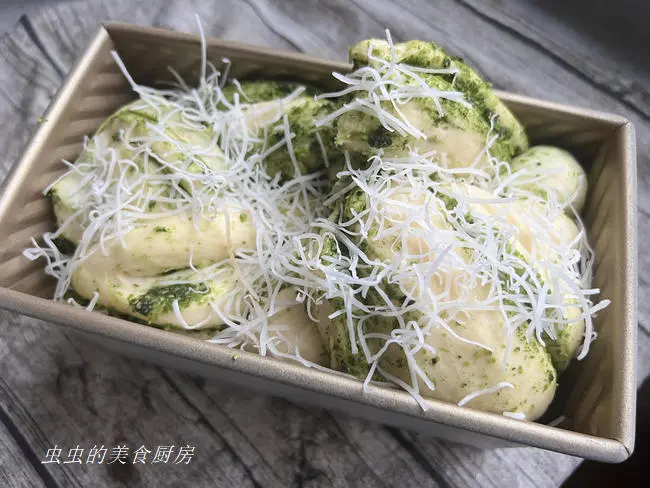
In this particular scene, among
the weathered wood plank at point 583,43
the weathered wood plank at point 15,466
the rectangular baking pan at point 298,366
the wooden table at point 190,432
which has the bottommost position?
the weathered wood plank at point 15,466

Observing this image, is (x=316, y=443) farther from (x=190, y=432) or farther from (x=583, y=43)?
(x=583, y=43)

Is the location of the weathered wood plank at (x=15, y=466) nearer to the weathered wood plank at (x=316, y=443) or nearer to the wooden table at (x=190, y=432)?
the wooden table at (x=190, y=432)

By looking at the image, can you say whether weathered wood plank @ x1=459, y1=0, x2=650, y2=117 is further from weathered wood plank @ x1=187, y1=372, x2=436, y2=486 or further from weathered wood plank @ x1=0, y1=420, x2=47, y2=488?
weathered wood plank @ x1=0, y1=420, x2=47, y2=488

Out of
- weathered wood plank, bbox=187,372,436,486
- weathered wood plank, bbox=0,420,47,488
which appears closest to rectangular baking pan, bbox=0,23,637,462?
weathered wood plank, bbox=187,372,436,486

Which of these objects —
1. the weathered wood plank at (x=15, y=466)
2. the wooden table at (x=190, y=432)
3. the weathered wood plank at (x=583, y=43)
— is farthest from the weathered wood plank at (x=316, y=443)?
the weathered wood plank at (x=583, y=43)

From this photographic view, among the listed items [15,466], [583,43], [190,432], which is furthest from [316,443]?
[583,43]

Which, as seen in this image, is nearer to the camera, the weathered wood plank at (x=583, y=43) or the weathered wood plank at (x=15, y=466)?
the weathered wood plank at (x=15, y=466)

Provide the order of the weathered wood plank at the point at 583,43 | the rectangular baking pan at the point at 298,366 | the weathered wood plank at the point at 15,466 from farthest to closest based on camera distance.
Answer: the weathered wood plank at the point at 583,43
the weathered wood plank at the point at 15,466
the rectangular baking pan at the point at 298,366

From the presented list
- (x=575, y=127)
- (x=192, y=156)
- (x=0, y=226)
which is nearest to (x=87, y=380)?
(x=0, y=226)

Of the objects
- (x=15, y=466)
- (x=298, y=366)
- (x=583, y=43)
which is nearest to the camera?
(x=298, y=366)

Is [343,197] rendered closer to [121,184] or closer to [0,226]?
[121,184]
